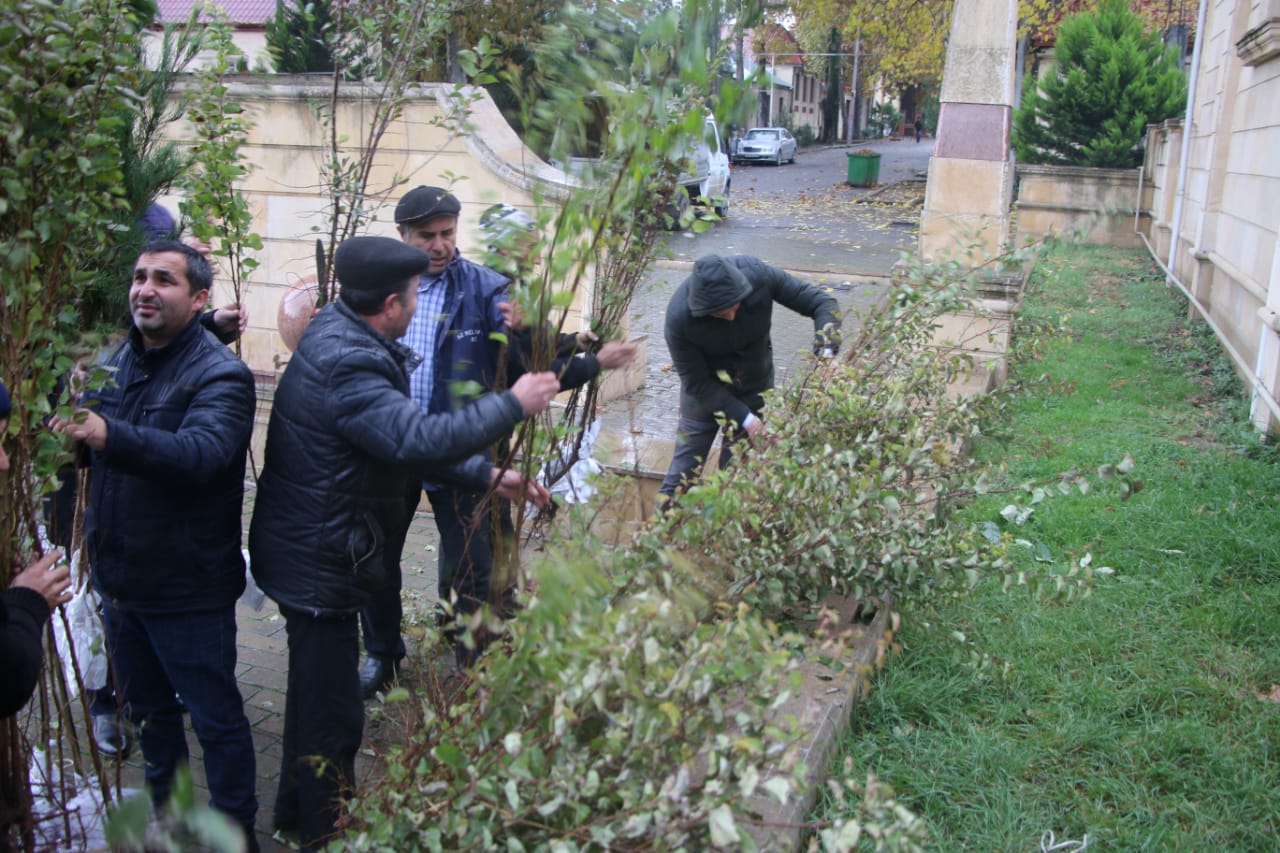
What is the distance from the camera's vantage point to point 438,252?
3.91 m

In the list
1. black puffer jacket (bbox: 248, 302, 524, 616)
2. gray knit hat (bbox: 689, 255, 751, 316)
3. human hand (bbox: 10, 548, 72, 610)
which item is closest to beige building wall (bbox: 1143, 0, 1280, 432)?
gray knit hat (bbox: 689, 255, 751, 316)

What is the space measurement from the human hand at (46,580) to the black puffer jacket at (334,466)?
68 cm

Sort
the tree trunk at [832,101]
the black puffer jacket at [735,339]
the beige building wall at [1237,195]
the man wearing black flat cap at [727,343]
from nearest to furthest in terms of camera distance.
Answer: the man wearing black flat cap at [727,343]
the black puffer jacket at [735,339]
the beige building wall at [1237,195]
the tree trunk at [832,101]

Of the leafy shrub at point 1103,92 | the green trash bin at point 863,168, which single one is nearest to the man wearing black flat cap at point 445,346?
the leafy shrub at point 1103,92

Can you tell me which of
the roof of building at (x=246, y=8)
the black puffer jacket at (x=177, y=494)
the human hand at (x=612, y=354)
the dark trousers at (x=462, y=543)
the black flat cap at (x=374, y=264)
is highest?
the roof of building at (x=246, y=8)

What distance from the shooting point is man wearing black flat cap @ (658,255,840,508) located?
4.99m

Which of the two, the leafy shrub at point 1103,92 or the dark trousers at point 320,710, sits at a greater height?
the leafy shrub at point 1103,92

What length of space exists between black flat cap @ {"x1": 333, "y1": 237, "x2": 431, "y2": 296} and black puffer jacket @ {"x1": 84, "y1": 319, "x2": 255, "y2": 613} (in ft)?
1.62

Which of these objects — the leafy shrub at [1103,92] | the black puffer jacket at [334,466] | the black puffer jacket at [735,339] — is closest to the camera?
the black puffer jacket at [334,466]

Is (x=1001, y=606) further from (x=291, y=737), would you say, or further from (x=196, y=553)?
(x=196, y=553)

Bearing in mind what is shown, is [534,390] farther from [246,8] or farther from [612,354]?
[246,8]

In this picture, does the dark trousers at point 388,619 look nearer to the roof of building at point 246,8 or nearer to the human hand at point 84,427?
the human hand at point 84,427

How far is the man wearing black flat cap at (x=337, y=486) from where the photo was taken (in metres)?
2.81

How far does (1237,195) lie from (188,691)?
33.2 feet
